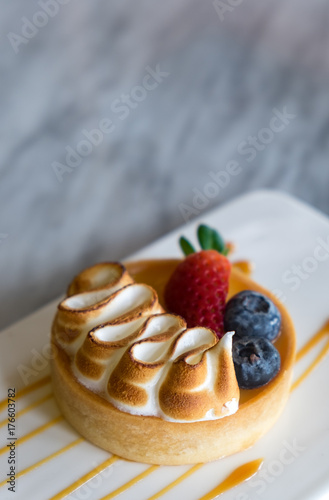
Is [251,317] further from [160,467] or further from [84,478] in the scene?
[84,478]

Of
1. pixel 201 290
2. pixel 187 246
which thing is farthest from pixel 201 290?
pixel 187 246

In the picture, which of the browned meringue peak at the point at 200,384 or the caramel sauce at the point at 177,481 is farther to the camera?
the caramel sauce at the point at 177,481

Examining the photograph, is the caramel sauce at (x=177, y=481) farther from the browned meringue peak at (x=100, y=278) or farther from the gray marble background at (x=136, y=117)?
the gray marble background at (x=136, y=117)

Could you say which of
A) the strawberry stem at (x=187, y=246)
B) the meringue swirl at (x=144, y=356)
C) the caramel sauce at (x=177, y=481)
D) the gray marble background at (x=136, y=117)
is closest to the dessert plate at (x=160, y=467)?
the caramel sauce at (x=177, y=481)

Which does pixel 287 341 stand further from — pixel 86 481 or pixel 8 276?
pixel 8 276

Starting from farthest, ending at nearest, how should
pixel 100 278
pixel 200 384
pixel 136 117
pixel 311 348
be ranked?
pixel 136 117 < pixel 311 348 < pixel 100 278 < pixel 200 384

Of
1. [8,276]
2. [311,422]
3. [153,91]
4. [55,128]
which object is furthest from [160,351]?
[153,91]

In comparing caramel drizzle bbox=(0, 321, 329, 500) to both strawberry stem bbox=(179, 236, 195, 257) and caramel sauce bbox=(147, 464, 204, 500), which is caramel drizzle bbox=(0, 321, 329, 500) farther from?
strawberry stem bbox=(179, 236, 195, 257)
